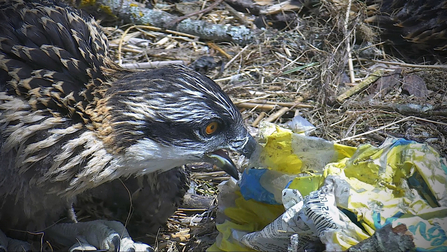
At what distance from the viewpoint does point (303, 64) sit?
4109 mm

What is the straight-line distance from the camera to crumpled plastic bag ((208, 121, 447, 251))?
209cm

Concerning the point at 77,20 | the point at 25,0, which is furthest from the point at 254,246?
the point at 25,0

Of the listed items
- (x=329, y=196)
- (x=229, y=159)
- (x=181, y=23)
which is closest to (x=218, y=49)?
(x=181, y=23)

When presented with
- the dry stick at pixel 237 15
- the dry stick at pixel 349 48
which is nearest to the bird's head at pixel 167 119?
the dry stick at pixel 349 48

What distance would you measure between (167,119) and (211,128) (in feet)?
0.75

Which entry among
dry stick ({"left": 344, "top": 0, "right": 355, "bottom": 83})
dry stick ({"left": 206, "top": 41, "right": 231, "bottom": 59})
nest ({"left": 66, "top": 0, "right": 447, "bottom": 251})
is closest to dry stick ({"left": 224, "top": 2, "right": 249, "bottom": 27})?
nest ({"left": 66, "top": 0, "right": 447, "bottom": 251})

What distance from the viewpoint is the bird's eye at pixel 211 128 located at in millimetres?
2367

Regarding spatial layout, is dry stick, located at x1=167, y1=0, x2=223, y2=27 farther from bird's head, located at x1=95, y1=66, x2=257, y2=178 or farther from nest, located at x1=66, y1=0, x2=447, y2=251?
bird's head, located at x1=95, y1=66, x2=257, y2=178

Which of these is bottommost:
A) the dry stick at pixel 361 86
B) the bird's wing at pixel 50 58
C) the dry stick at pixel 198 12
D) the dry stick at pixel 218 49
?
the dry stick at pixel 361 86

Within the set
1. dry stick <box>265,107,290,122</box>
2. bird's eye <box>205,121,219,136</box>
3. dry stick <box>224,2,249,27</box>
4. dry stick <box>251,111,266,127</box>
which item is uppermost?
bird's eye <box>205,121,219,136</box>

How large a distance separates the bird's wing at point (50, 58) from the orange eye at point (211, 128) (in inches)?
22.6

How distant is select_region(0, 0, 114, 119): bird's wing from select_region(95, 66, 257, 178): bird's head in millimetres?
156

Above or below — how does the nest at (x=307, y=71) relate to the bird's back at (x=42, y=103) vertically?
below

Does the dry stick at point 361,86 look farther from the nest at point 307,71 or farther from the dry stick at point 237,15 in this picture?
the dry stick at point 237,15
